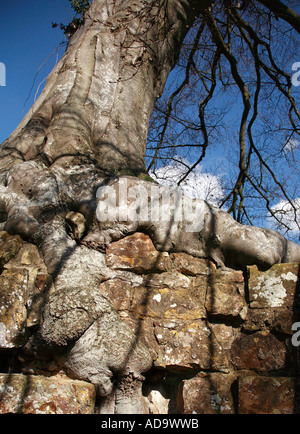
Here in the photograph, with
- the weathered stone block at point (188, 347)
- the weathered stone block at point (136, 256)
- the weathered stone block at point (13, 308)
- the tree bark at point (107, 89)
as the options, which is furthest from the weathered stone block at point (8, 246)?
the weathered stone block at point (188, 347)

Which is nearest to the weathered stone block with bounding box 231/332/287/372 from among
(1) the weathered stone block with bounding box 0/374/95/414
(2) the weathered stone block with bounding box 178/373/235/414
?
(2) the weathered stone block with bounding box 178/373/235/414

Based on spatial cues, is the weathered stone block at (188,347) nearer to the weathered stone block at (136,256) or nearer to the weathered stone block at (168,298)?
the weathered stone block at (168,298)

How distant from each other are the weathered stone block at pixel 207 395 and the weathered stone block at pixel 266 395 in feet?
0.24

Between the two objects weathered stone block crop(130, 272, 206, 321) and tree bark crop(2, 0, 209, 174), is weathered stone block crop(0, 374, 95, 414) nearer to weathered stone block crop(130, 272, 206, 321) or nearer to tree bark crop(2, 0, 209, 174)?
weathered stone block crop(130, 272, 206, 321)

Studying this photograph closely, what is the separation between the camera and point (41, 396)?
160 cm

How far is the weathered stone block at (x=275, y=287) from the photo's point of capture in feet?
7.07

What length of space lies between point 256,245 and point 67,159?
1503mm

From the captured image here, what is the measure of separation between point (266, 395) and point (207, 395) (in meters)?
0.30

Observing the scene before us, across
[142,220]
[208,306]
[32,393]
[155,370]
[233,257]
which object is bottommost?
[32,393]

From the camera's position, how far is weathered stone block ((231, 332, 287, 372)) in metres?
1.99
